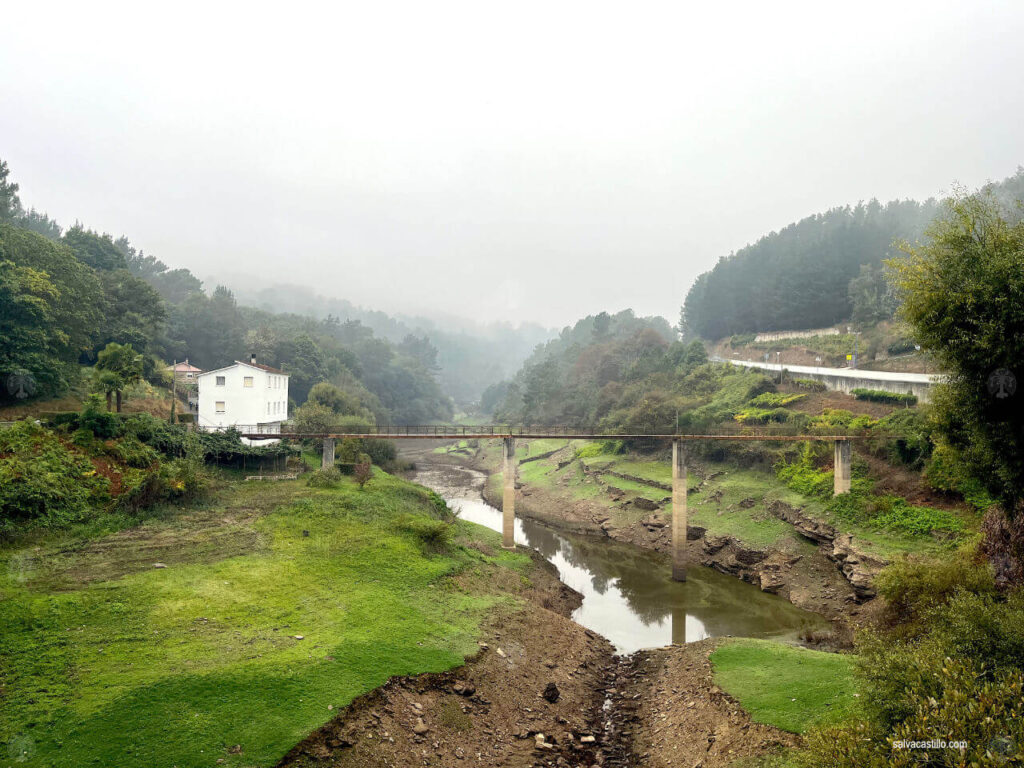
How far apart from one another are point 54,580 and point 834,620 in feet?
124

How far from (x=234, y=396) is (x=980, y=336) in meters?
57.0

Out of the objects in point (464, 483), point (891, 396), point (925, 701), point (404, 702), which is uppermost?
point (891, 396)

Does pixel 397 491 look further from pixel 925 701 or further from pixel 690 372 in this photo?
pixel 690 372

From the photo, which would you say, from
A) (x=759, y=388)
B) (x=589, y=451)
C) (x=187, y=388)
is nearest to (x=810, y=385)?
(x=759, y=388)

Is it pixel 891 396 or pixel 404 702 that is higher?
pixel 891 396

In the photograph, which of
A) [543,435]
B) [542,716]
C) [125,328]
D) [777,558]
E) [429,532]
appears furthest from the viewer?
[125,328]

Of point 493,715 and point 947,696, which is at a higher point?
point 947,696

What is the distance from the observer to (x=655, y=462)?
65.4 meters

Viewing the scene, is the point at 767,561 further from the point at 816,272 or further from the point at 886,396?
the point at 816,272

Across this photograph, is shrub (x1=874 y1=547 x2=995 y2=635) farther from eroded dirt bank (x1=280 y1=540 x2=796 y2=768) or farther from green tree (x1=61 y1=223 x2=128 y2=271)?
green tree (x1=61 y1=223 x2=128 y2=271)

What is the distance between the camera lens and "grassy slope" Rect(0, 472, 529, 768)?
14.3 metres

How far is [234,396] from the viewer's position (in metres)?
54.8

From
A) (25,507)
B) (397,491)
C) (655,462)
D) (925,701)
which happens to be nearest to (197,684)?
(25,507)

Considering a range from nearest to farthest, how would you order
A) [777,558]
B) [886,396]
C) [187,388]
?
[777,558] → [886,396] → [187,388]
